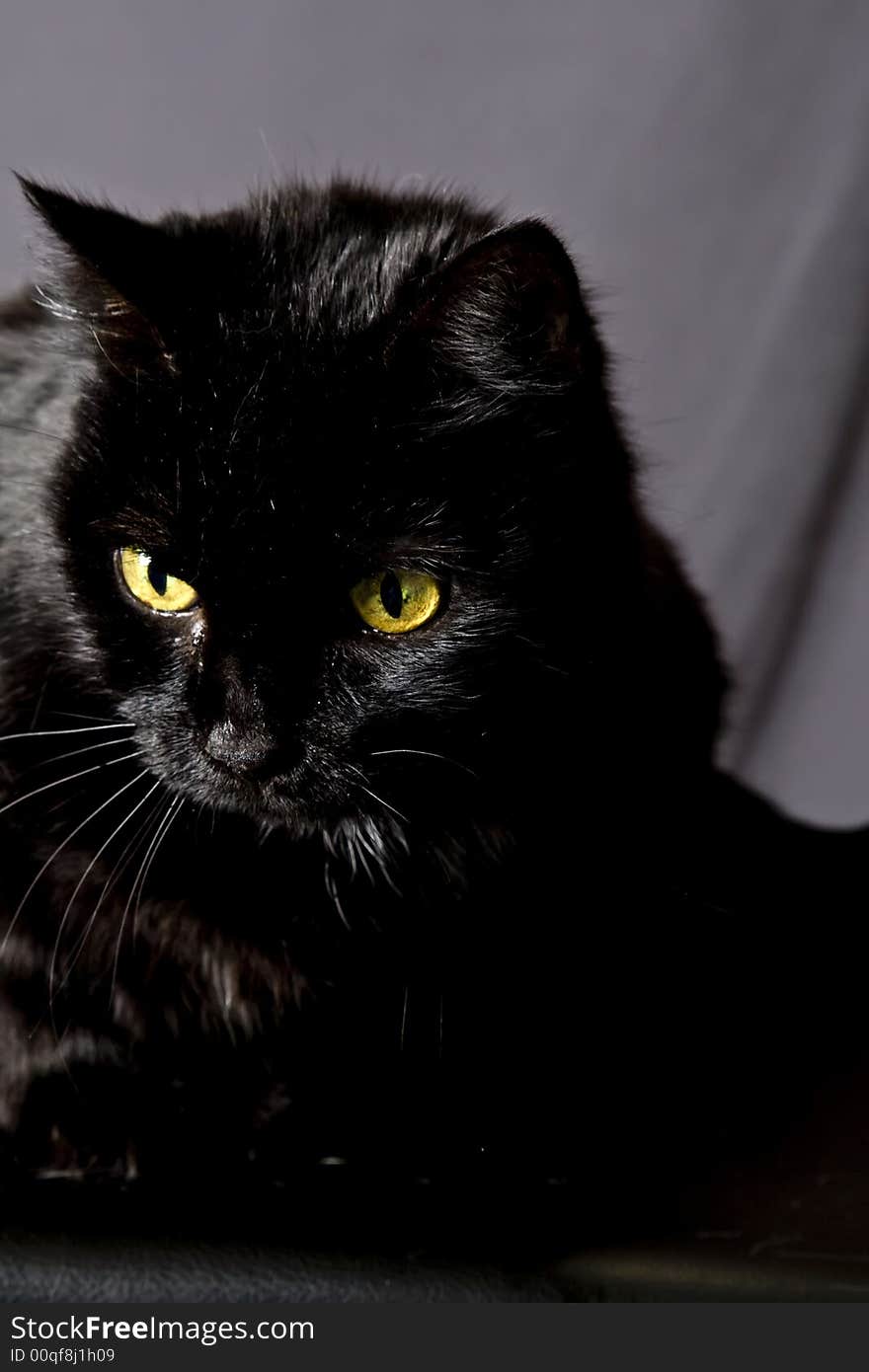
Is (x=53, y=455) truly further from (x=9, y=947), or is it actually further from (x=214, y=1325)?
(x=214, y=1325)

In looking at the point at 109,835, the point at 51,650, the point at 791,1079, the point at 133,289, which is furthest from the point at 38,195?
the point at 791,1079

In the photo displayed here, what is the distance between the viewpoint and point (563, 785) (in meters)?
0.92

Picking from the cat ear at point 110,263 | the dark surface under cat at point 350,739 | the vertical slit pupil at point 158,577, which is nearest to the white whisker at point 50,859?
the dark surface under cat at point 350,739

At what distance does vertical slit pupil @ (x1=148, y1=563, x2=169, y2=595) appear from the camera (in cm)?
78

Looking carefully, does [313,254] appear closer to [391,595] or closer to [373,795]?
[391,595]

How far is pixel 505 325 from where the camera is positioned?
29.9 inches

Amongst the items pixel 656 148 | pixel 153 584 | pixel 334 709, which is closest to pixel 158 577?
pixel 153 584

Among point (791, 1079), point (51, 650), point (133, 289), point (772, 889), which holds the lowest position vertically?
point (791, 1079)

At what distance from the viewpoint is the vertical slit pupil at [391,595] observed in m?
0.78

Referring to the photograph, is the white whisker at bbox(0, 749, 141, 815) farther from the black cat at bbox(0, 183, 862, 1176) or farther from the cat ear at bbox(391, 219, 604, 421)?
the cat ear at bbox(391, 219, 604, 421)

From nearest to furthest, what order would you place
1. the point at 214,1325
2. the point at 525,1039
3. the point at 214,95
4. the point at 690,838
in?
the point at 214,1325 → the point at 525,1039 → the point at 690,838 → the point at 214,95

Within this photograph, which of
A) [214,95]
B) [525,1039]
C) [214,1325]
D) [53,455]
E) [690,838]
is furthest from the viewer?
[214,95]

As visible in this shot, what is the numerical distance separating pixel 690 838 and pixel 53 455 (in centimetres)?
53

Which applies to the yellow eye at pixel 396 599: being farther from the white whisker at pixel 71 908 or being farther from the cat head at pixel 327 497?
the white whisker at pixel 71 908
